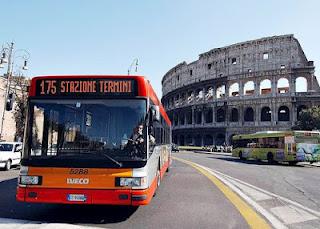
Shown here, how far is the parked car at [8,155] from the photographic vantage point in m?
14.8

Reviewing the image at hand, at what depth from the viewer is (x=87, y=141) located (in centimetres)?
572

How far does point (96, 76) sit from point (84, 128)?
41.9 inches

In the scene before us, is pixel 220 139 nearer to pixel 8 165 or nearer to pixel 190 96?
pixel 190 96

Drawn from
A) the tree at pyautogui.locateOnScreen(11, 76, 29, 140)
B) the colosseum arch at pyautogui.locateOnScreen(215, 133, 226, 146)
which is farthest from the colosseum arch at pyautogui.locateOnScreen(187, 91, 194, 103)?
the tree at pyautogui.locateOnScreen(11, 76, 29, 140)

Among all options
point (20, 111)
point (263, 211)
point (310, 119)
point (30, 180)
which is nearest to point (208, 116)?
point (310, 119)

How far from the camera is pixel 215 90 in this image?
56.2 meters

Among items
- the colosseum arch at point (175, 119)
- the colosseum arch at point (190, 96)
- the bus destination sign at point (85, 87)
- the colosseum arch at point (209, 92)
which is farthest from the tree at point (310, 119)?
the bus destination sign at point (85, 87)

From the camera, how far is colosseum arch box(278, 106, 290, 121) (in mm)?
49188

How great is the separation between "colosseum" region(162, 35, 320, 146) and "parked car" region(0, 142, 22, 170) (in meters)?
40.7

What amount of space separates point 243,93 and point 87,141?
162ft

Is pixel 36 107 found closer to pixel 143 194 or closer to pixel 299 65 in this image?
pixel 143 194

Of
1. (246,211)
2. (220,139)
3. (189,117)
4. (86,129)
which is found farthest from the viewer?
(189,117)

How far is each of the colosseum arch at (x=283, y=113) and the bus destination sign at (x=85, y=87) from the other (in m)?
48.0

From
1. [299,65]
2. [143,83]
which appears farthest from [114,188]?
[299,65]
